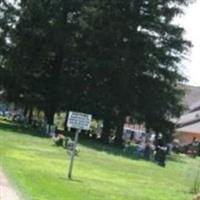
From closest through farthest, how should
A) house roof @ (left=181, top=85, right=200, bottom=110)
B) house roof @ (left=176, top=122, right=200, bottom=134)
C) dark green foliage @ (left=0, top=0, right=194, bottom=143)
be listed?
1. dark green foliage @ (left=0, top=0, right=194, bottom=143)
2. house roof @ (left=176, top=122, right=200, bottom=134)
3. house roof @ (left=181, top=85, right=200, bottom=110)

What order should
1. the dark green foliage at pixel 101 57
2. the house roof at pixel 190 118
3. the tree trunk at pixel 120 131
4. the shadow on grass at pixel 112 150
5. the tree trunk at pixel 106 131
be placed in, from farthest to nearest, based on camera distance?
the house roof at pixel 190 118 < the tree trunk at pixel 106 131 < the tree trunk at pixel 120 131 < the dark green foliage at pixel 101 57 < the shadow on grass at pixel 112 150

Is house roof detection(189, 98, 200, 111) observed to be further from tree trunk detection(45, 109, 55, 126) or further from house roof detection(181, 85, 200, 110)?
tree trunk detection(45, 109, 55, 126)

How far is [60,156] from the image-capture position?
117 ft

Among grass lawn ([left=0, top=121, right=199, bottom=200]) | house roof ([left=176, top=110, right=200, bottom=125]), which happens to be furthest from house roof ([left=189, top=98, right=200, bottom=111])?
grass lawn ([left=0, top=121, right=199, bottom=200])

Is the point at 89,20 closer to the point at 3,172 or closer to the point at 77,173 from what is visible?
the point at 77,173

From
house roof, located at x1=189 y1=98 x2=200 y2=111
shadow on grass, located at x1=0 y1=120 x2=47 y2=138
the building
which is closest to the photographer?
shadow on grass, located at x1=0 y1=120 x2=47 y2=138

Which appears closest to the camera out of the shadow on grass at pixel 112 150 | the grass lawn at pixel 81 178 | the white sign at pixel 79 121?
the grass lawn at pixel 81 178

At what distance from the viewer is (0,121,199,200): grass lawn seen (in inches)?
843

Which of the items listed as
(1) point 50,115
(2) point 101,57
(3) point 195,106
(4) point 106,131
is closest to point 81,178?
(2) point 101,57

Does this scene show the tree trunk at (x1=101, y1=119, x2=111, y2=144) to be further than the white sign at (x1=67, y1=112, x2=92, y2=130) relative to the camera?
Yes

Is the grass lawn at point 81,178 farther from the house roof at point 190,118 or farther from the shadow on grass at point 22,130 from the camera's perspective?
the house roof at point 190,118

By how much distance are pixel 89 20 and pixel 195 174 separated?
3095cm

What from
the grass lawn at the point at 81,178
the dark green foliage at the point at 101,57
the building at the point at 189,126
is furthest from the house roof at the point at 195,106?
the grass lawn at the point at 81,178

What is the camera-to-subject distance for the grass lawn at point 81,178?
21.4m
